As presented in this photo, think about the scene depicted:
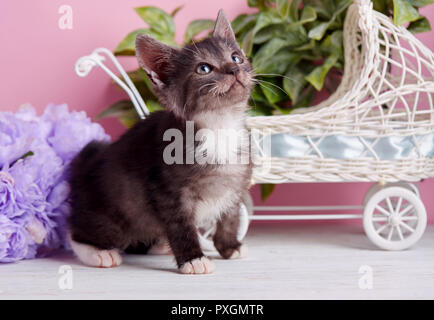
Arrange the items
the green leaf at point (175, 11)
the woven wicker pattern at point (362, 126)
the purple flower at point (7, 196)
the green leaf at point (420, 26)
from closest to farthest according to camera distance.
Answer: the purple flower at point (7, 196) → the woven wicker pattern at point (362, 126) → the green leaf at point (420, 26) → the green leaf at point (175, 11)

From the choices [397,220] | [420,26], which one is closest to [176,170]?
[397,220]

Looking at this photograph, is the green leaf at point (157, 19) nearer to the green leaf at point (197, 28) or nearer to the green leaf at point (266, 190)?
the green leaf at point (197, 28)

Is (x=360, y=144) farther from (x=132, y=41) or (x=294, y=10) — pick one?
(x=132, y=41)

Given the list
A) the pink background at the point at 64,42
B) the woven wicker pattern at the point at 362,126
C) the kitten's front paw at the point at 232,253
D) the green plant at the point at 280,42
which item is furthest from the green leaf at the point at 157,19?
the kitten's front paw at the point at 232,253

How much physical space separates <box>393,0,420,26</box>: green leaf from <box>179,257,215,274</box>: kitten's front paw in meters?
1.24

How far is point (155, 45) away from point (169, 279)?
0.67 metres

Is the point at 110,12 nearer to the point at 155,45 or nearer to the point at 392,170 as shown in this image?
the point at 155,45

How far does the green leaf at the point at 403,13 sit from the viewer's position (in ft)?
6.36

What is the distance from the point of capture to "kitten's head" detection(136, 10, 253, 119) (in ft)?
4.49

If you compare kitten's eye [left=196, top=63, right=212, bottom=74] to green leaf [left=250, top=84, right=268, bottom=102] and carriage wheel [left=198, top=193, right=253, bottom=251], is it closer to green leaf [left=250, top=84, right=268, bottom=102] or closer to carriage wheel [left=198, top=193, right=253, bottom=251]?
carriage wheel [left=198, top=193, right=253, bottom=251]

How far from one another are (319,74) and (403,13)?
1.34ft

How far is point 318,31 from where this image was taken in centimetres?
210

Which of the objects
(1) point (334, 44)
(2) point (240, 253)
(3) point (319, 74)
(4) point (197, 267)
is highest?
(1) point (334, 44)

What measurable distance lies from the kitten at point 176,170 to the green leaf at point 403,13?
30.9 inches
